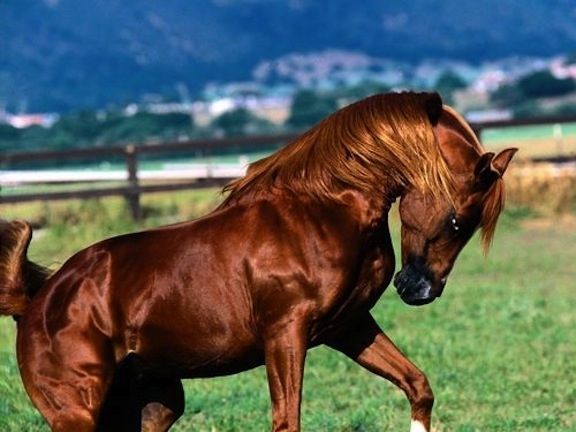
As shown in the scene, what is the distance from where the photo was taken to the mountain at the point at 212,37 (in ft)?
341

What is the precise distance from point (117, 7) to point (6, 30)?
494 inches

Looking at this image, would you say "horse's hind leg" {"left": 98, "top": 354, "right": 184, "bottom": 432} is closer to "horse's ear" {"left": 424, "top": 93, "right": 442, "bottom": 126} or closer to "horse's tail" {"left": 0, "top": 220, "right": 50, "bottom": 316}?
"horse's tail" {"left": 0, "top": 220, "right": 50, "bottom": 316}

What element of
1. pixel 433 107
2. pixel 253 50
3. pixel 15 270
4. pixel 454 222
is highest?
pixel 253 50

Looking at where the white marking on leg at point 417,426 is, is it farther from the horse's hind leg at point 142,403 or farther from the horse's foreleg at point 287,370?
the horse's hind leg at point 142,403

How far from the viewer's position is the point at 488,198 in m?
5.94

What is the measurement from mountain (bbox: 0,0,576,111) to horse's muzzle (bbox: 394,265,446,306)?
8332 centimetres

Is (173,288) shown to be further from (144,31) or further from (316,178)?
(144,31)

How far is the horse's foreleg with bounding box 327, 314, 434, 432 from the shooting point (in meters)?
6.15

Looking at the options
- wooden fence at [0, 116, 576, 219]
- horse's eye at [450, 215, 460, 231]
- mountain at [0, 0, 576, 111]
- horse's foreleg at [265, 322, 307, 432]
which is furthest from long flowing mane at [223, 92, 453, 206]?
mountain at [0, 0, 576, 111]

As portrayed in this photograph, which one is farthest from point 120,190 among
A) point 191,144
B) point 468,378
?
point 468,378

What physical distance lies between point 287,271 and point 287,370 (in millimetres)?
397

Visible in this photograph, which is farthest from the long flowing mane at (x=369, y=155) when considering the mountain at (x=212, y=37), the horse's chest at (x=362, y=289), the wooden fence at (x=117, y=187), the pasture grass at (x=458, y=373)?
the mountain at (x=212, y=37)

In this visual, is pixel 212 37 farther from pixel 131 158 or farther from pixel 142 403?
pixel 142 403

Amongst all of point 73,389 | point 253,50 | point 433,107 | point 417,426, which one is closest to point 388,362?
point 417,426
